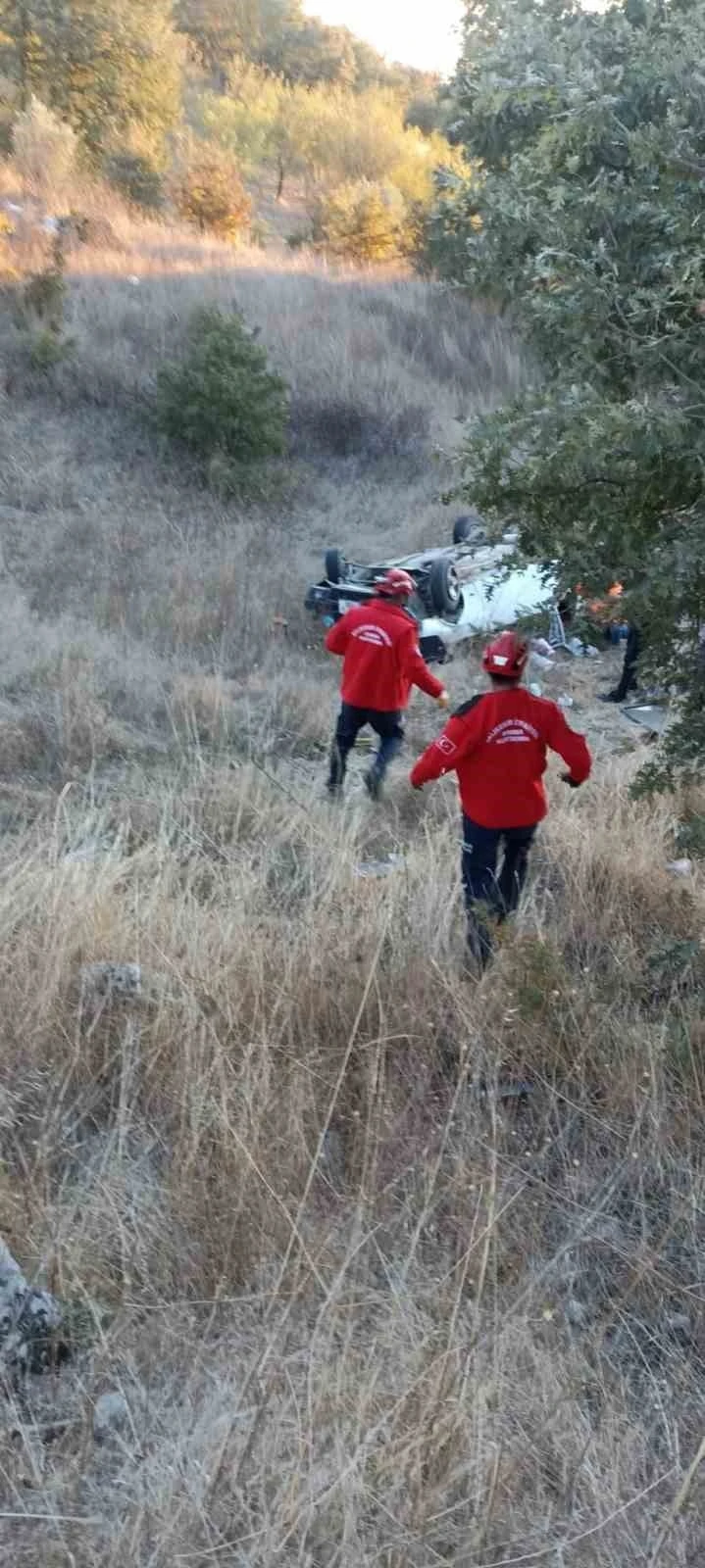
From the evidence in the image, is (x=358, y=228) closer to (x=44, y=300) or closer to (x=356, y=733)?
(x=44, y=300)

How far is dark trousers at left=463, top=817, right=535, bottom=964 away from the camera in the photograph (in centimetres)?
508

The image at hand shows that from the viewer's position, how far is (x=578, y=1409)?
252 cm

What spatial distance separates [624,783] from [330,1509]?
16.7 ft

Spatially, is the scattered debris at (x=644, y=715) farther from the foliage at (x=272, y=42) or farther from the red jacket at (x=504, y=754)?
the foliage at (x=272, y=42)

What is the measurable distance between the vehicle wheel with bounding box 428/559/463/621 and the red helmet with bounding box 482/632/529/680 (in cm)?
657

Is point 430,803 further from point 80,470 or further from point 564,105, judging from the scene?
point 80,470

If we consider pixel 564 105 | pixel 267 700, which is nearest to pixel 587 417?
pixel 564 105

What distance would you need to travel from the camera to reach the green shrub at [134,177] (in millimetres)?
21734

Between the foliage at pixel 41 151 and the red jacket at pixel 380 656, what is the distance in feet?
51.0

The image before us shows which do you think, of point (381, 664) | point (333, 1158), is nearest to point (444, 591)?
point (381, 664)

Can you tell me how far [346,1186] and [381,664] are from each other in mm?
4544

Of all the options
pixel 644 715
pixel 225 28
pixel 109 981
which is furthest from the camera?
pixel 225 28

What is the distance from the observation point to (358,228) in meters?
23.9

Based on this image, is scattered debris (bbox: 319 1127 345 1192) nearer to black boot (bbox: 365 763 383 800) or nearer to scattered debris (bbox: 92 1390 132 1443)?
scattered debris (bbox: 92 1390 132 1443)
